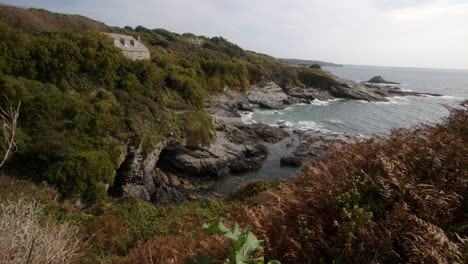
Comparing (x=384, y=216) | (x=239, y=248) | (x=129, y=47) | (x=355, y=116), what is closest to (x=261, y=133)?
(x=129, y=47)

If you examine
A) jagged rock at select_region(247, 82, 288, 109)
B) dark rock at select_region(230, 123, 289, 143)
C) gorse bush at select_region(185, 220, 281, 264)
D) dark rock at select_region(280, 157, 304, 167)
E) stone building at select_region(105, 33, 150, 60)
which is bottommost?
dark rock at select_region(280, 157, 304, 167)

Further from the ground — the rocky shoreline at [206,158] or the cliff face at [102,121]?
the cliff face at [102,121]

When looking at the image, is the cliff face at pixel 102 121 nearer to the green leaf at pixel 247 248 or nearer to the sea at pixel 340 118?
the sea at pixel 340 118

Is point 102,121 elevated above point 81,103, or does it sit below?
below

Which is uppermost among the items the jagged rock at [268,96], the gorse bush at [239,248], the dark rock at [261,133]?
the gorse bush at [239,248]


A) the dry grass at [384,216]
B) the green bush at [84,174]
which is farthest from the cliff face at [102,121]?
the dry grass at [384,216]

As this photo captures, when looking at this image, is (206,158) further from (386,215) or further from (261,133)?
(386,215)

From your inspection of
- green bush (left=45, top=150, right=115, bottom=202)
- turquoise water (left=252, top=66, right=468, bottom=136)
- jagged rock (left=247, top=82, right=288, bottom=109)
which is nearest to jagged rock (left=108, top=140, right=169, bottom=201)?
green bush (left=45, top=150, right=115, bottom=202)

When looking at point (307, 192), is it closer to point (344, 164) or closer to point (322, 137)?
point (344, 164)

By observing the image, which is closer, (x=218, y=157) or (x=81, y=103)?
(x=81, y=103)

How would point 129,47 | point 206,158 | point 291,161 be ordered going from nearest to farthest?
point 206,158 → point 291,161 → point 129,47

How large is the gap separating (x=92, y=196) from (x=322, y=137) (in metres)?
27.9

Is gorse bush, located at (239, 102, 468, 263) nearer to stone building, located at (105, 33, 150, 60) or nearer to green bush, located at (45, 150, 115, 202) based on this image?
green bush, located at (45, 150, 115, 202)

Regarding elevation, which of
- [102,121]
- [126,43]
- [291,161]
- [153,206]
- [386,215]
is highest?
[126,43]
